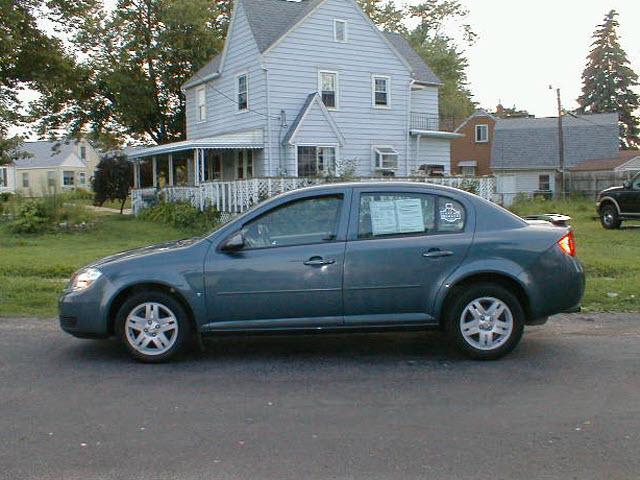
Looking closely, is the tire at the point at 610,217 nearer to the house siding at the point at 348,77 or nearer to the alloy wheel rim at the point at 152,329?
the house siding at the point at 348,77

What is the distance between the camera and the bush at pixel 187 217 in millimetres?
21438

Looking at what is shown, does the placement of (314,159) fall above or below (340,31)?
below

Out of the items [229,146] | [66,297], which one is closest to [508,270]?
[66,297]

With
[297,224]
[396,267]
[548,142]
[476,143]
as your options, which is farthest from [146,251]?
[476,143]

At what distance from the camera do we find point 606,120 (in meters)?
52.5

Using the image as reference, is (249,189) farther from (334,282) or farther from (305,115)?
(334,282)

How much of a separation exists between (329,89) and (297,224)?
2033 cm

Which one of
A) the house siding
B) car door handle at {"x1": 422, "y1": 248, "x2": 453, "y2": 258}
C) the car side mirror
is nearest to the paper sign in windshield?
car door handle at {"x1": 422, "y1": 248, "x2": 453, "y2": 258}

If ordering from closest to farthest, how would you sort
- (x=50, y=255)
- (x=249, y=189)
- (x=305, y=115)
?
1. (x=50, y=255)
2. (x=249, y=189)
3. (x=305, y=115)

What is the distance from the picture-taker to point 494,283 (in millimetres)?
6551

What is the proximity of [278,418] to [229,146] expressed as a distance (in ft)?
66.0

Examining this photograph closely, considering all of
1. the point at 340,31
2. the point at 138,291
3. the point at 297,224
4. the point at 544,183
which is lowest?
the point at 138,291

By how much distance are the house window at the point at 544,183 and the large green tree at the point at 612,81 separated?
81.5 feet

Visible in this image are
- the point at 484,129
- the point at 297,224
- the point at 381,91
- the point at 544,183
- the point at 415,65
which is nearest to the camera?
the point at 297,224
